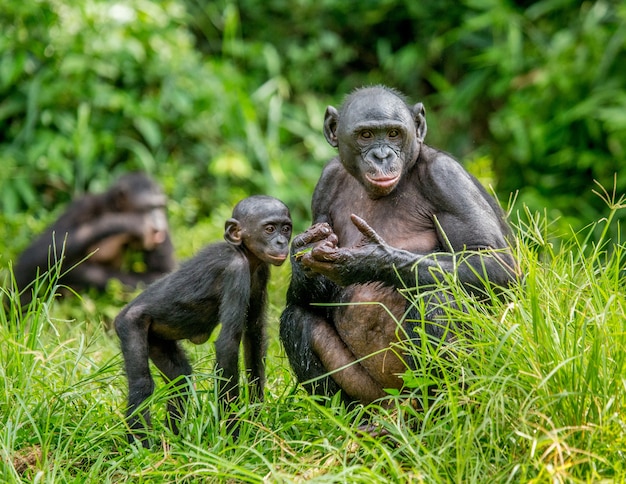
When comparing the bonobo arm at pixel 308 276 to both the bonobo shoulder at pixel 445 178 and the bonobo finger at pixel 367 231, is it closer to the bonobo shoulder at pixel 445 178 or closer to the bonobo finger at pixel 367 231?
the bonobo finger at pixel 367 231

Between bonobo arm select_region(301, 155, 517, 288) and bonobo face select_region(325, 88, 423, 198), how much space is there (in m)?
0.23

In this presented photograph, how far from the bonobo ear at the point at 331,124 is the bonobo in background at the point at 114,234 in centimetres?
500

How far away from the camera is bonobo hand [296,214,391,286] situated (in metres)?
4.81

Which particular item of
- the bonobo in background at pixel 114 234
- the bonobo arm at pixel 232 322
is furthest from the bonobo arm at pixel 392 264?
the bonobo in background at pixel 114 234

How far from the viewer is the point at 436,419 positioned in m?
4.25

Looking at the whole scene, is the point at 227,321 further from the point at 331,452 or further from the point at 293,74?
the point at 293,74

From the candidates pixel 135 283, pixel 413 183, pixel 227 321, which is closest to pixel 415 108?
pixel 413 183

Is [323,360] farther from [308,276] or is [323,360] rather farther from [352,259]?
[352,259]

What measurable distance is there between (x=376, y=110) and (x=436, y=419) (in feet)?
5.49

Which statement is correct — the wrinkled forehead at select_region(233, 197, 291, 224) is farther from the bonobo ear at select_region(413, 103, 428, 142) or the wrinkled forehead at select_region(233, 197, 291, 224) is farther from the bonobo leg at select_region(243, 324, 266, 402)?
the bonobo ear at select_region(413, 103, 428, 142)

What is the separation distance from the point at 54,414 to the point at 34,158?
7226 millimetres

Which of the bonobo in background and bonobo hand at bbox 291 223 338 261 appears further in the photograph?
the bonobo in background

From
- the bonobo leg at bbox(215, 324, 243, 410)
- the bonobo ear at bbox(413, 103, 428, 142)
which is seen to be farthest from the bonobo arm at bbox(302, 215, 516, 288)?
the bonobo ear at bbox(413, 103, 428, 142)

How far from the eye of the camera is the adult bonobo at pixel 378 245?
Result: 4820 millimetres
